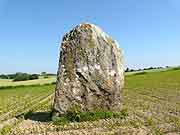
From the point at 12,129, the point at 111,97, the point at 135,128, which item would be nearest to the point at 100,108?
the point at 111,97

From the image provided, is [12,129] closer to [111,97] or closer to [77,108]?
[77,108]

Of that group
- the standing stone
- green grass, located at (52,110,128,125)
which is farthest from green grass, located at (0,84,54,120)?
the standing stone

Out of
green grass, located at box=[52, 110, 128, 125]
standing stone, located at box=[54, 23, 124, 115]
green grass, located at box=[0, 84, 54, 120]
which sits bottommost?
green grass, located at box=[0, 84, 54, 120]

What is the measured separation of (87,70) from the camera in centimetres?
1736

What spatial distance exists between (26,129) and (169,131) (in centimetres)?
566

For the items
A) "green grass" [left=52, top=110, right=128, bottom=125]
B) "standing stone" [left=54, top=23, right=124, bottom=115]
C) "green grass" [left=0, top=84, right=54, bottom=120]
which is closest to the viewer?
"green grass" [left=52, top=110, right=128, bottom=125]

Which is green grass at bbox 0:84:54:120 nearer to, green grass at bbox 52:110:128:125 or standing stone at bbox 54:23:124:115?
green grass at bbox 52:110:128:125

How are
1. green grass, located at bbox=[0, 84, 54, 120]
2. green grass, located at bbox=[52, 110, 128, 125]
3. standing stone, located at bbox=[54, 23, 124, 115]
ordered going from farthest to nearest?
green grass, located at bbox=[0, 84, 54, 120] → standing stone, located at bbox=[54, 23, 124, 115] → green grass, located at bbox=[52, 110, 128, 125]

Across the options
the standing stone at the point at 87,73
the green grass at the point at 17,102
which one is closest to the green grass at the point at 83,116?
the standing stone at the point at 87,73

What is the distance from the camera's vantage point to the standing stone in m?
17.1

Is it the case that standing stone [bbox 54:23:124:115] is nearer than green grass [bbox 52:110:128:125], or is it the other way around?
green grass [bbox 52:110:128:125]

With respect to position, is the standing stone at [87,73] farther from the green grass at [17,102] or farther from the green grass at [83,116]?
the green grass at [17,102]

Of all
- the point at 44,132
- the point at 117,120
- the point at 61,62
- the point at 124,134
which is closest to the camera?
the point at 124,134

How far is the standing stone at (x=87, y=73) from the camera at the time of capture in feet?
56.0
